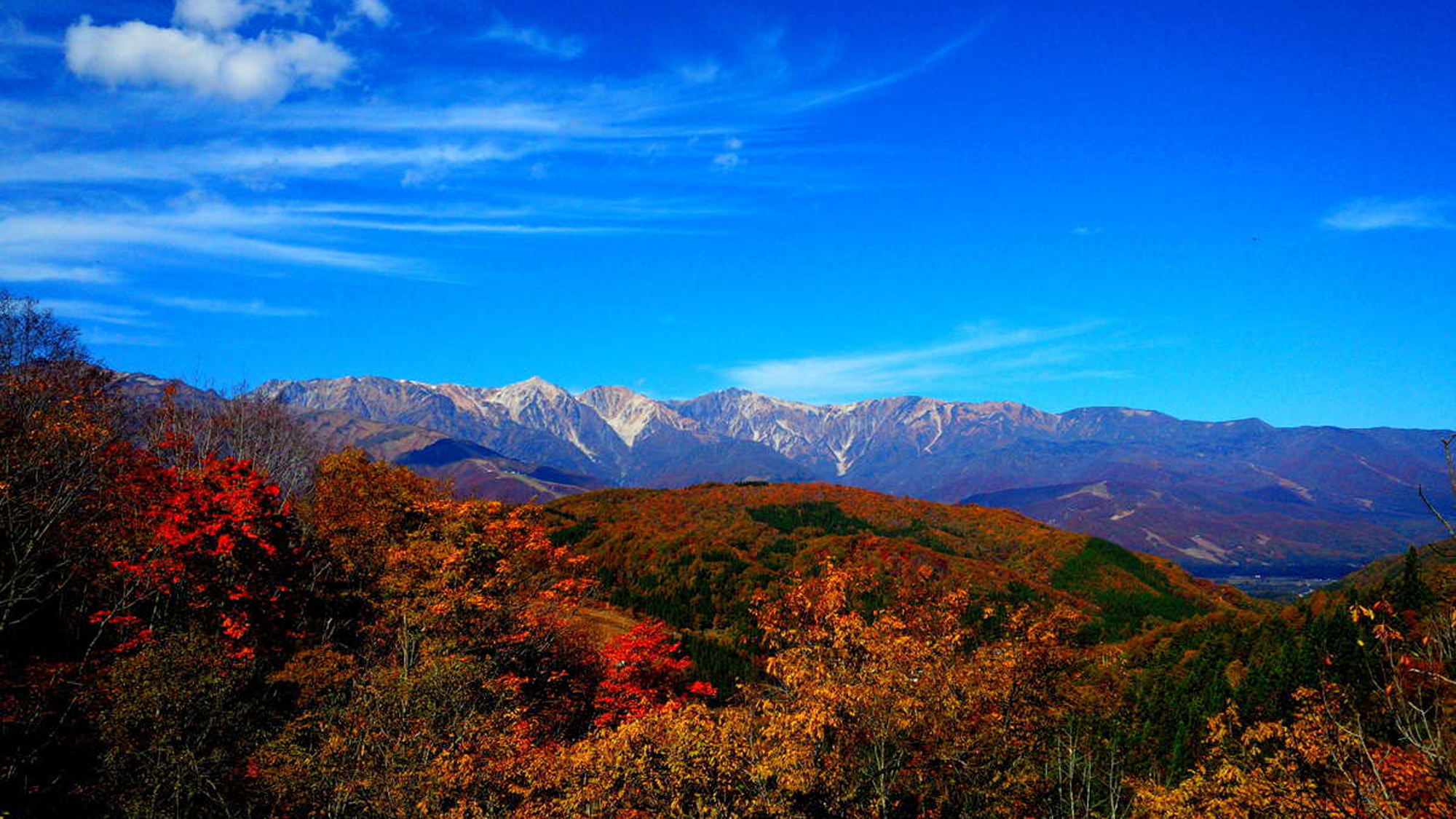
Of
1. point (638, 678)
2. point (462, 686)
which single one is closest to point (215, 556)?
point (462, 686)

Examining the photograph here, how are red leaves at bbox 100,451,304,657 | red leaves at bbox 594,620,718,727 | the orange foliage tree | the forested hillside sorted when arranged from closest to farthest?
1. the forested hillside
2. the orange foliage tree
3. red leaves at bbox 100,451,304,657
4. red leaves at bbox 594,620,718,727

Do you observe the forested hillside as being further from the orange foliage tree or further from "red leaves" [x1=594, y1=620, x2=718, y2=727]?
"red leaves" [x1=594, y1=620, x2=718, y2=727]

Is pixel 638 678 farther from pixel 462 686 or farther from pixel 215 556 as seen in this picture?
pixel 215 556

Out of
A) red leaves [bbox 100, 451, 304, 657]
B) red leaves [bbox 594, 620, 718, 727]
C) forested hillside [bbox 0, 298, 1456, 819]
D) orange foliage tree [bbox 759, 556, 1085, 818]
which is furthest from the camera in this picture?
red leaves [bbox 594, 620, 718, 727]

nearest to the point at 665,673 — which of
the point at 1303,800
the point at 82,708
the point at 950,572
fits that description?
the point at 82,708

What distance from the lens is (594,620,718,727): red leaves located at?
187ft

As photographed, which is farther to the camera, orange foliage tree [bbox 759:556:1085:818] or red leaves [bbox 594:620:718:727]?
Answer: red leaves [bbox 594:620:718:727]

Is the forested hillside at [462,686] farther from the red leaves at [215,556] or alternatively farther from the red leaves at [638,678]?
the red leaves at [638,678]

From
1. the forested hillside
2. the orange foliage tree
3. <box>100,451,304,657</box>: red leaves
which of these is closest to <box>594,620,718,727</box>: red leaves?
the forested hillside

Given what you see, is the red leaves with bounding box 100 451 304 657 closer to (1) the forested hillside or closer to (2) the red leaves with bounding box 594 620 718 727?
(1) the forested hillside

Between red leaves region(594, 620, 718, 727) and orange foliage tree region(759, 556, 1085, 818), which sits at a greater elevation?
orange foliage tree region(759, 556, 1085, 818)

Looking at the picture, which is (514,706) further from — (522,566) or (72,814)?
(72,814)

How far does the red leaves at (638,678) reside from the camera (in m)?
57.0

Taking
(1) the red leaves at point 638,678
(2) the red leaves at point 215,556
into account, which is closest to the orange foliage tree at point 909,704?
(1) the red leaves at point 638,678
